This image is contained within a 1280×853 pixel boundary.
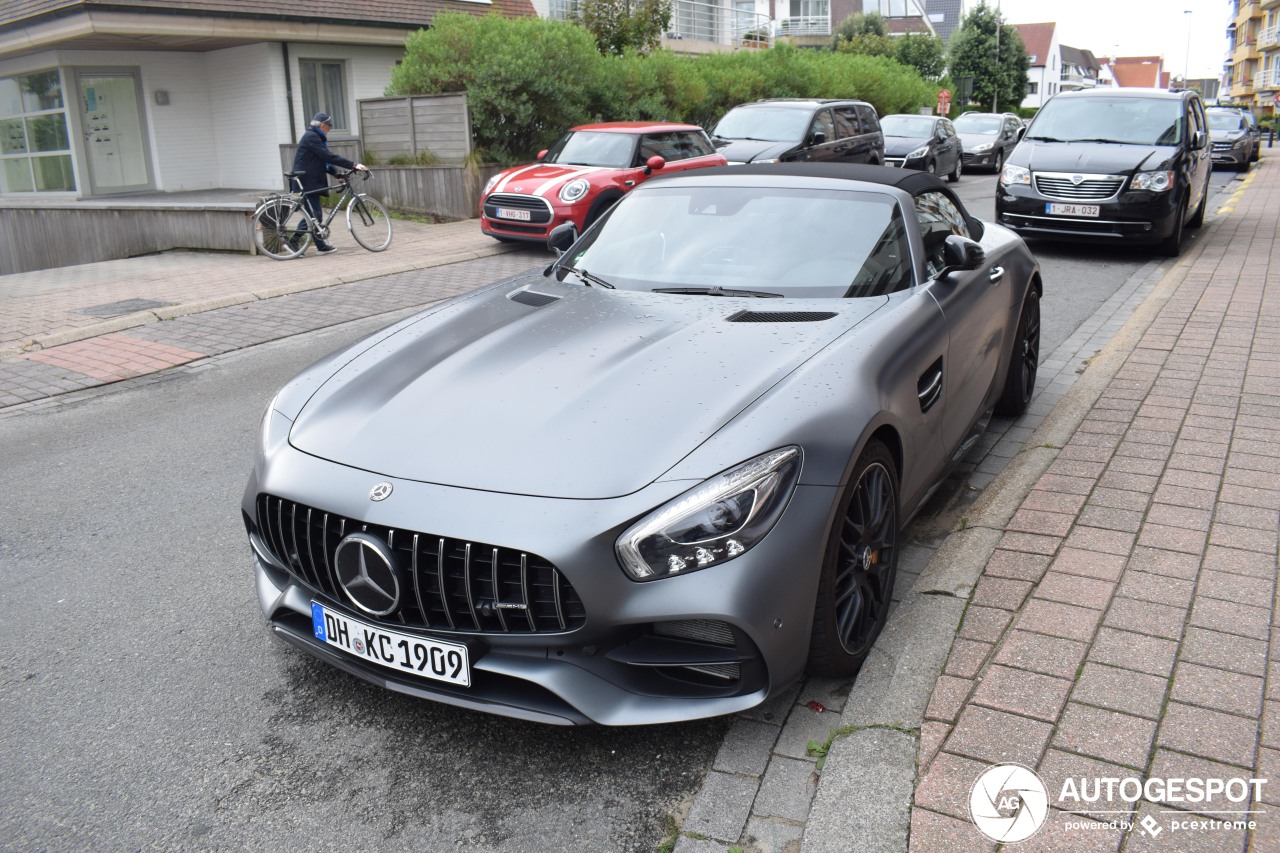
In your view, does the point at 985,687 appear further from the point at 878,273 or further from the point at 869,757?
the point at 878,273

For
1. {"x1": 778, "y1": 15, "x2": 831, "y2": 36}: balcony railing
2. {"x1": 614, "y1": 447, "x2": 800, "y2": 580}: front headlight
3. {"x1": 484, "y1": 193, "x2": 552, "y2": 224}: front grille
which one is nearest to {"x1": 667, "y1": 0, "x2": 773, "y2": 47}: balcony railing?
{"x1": 484, "y1": 193, "x2": 552, "y2": 224}: front grille

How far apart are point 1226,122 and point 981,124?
22.6ft

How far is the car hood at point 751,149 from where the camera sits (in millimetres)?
15688

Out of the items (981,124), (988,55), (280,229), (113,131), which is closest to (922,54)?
(988,55)

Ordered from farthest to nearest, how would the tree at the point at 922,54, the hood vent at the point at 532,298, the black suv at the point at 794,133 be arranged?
the tree at the point at 922,54
the black suv at the point at 794,133
the hood vent at the point at 532,298

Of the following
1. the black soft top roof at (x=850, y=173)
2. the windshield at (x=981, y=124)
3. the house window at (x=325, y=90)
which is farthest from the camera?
the windshield at (x=981, y=124)

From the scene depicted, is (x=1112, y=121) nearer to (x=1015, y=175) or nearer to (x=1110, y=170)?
(x=1110, y=170)

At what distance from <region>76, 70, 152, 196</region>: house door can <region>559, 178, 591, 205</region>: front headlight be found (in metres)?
12.5

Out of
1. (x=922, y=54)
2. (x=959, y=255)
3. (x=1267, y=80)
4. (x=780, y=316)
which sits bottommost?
(x=780, y=316)

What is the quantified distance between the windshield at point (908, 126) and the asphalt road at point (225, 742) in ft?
67.7

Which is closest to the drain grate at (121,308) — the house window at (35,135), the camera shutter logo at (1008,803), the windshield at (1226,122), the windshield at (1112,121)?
the camera shutter logo at (1008,803)

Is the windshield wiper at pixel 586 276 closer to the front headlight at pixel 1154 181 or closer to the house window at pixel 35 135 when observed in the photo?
the front headlight at pixel 1154 181

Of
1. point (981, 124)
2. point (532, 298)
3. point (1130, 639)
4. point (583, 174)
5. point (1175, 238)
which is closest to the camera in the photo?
point (1130, 639)

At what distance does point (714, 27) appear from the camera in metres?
38.8
